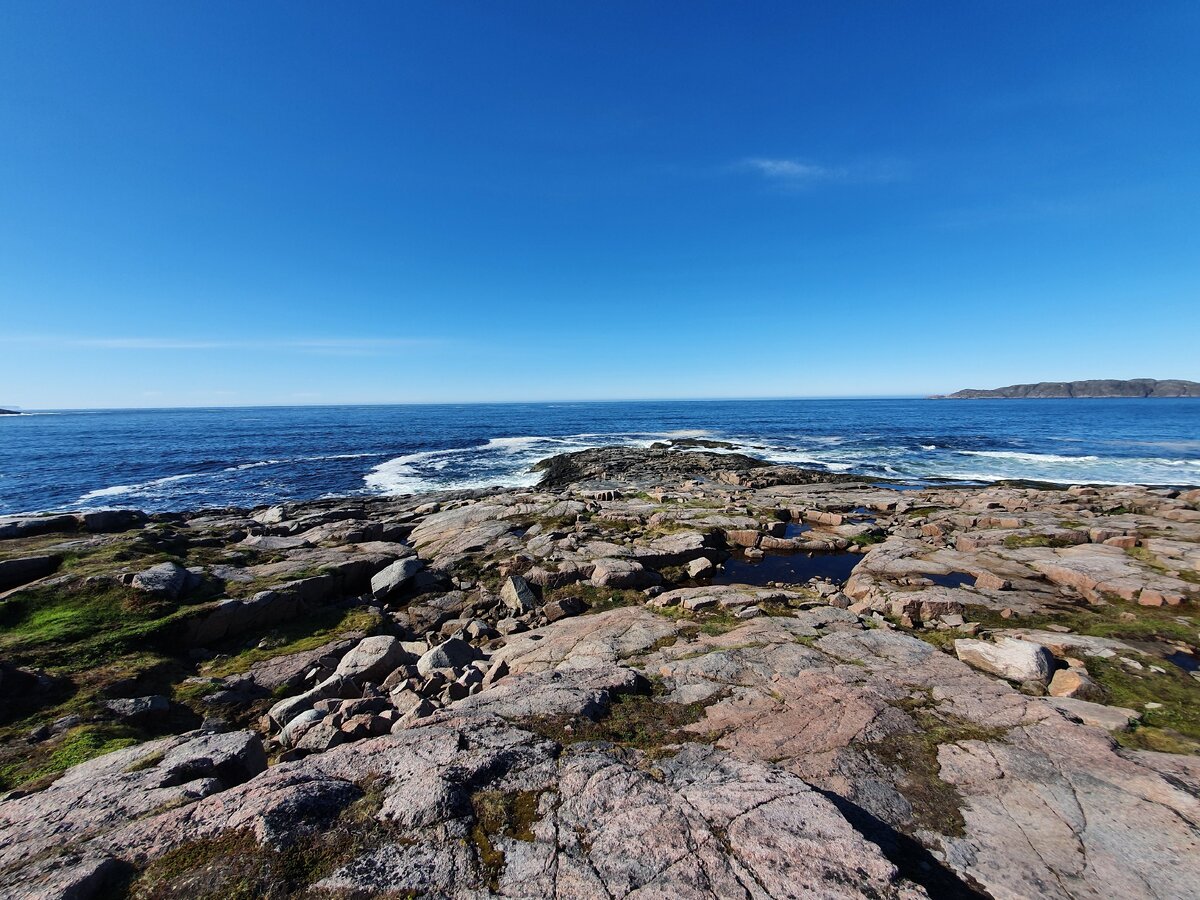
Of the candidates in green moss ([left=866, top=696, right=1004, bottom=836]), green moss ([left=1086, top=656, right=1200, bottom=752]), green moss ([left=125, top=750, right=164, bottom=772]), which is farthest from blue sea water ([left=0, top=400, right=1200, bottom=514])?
green moss ([left=866, top=696, right=1004, bottom=836])

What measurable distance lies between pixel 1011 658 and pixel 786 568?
949 cm

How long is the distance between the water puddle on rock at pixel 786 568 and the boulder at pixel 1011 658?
7024 mm

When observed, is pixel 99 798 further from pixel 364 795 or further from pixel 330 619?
pixel 330 619

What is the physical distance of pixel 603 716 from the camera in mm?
8070

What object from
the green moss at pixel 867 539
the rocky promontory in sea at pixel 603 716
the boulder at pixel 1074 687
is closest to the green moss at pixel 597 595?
the rocky promontory in sea at pixel 603 716

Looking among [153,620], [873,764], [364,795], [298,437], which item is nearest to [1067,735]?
[873,764]

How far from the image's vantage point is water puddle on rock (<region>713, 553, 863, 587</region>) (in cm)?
1850

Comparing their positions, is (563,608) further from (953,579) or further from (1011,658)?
(953,579)

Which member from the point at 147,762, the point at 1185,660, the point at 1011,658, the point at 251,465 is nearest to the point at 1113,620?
the point at 1185,660

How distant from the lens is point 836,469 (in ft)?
161

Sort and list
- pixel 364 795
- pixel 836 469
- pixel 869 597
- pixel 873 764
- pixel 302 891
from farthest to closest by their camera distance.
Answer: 1. pixel 836 469
2. pixel 869 597
3. pixel 873 764
4. pixel 364 795
5. pixel 302 891

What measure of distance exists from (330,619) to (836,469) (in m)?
47.3

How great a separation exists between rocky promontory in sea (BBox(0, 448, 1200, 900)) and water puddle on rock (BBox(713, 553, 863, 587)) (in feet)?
0.73

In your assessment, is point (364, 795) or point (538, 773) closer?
point (364, 795)
